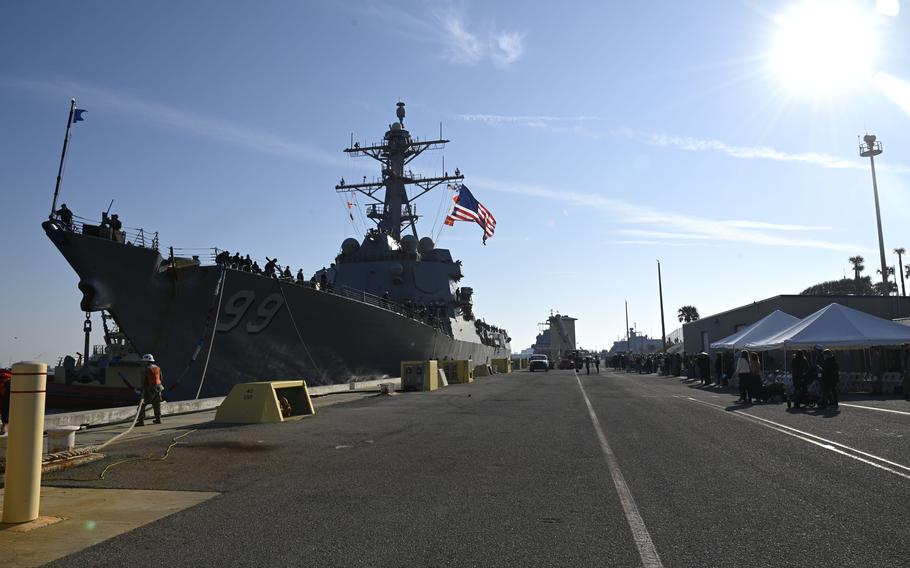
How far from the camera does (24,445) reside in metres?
4.55

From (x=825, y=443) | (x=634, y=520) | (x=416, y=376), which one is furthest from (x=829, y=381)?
(x=416, y=376)

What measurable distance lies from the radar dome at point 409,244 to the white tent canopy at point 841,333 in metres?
19.3

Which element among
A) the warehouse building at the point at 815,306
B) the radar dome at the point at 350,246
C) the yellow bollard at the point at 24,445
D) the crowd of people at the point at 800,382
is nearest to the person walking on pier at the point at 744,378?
the crowd of people at the point at 800,382

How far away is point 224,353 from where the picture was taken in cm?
1612

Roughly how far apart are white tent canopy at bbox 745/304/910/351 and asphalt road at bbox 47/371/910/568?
7.93m

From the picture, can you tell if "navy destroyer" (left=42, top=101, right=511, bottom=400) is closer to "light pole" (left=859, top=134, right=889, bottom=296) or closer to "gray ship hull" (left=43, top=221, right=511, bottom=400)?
"gray ship hull" (left=43, top=221, right=511, bottom=400)

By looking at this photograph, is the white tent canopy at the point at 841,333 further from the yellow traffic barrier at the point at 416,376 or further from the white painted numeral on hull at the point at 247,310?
the white painted numeral on hull at the point at 247,310

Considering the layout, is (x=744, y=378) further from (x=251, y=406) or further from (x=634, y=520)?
(x=634, y=520)

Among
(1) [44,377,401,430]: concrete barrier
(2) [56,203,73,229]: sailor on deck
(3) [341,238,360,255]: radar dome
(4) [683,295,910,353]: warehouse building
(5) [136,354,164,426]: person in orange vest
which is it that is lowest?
(1) [44,377,401,430]: concrete barrier

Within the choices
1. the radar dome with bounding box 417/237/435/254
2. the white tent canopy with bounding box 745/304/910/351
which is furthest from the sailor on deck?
the radar dome with bounding box 417/237/435/254

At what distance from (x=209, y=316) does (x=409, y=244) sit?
18804 mm

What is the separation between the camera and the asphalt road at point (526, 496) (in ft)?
12.4

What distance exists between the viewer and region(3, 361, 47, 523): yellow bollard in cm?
448

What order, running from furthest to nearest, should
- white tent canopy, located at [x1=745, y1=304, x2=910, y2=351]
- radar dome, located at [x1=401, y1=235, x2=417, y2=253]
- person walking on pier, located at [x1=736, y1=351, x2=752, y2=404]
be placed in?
radar dome, located at [x1=401, y1=235, x2=417, y2=253] → white tent canopy, located at [x1=745, y1=304, x2=910, y2=351] → person walking on pier, located at [x1=736, y1=351, x2=752, y2=404]
